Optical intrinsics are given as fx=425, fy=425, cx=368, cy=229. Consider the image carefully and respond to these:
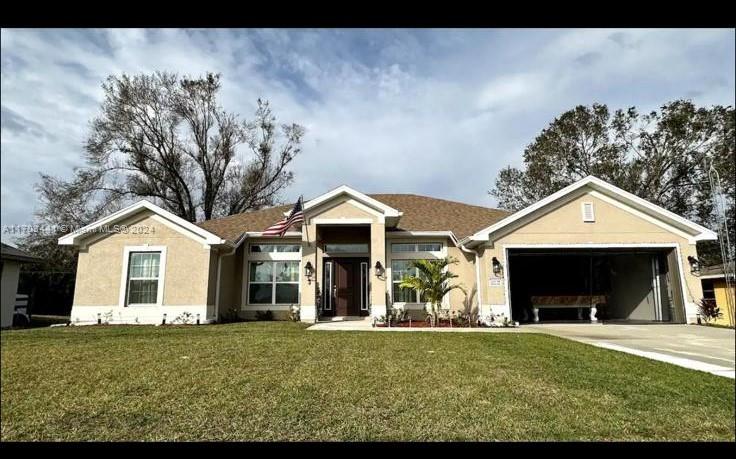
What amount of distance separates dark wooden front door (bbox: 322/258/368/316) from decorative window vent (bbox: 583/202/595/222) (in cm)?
624

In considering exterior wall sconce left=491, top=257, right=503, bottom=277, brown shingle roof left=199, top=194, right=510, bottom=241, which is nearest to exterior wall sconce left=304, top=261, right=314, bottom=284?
brown shingle roof left=199, top=194, right=510, bottom=241

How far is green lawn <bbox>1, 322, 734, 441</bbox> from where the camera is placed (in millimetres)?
2727

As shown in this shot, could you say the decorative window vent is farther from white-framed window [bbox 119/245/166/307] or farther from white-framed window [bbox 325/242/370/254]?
white-framed window [bbox 119/245/166/307]

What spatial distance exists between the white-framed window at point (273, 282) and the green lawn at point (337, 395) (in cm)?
710

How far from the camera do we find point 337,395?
3713mm

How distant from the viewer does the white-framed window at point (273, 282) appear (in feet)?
42.5

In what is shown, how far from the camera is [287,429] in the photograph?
9.34ft

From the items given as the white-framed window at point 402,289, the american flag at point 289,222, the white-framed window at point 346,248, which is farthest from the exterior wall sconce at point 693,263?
the american flag at point 289,222

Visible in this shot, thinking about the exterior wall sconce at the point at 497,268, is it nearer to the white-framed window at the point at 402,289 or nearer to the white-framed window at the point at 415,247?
the white-framed window at the point at 415,247

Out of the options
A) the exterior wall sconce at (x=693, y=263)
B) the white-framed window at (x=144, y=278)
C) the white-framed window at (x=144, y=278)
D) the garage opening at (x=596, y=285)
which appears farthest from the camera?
the garage opening at (x=596, y=285)

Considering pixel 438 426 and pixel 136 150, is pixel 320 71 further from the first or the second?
pixel 136 150

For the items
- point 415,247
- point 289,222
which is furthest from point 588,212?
point 289,222

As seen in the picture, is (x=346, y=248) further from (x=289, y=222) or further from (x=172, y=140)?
(x=172, y=140)

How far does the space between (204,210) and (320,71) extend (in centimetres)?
594
